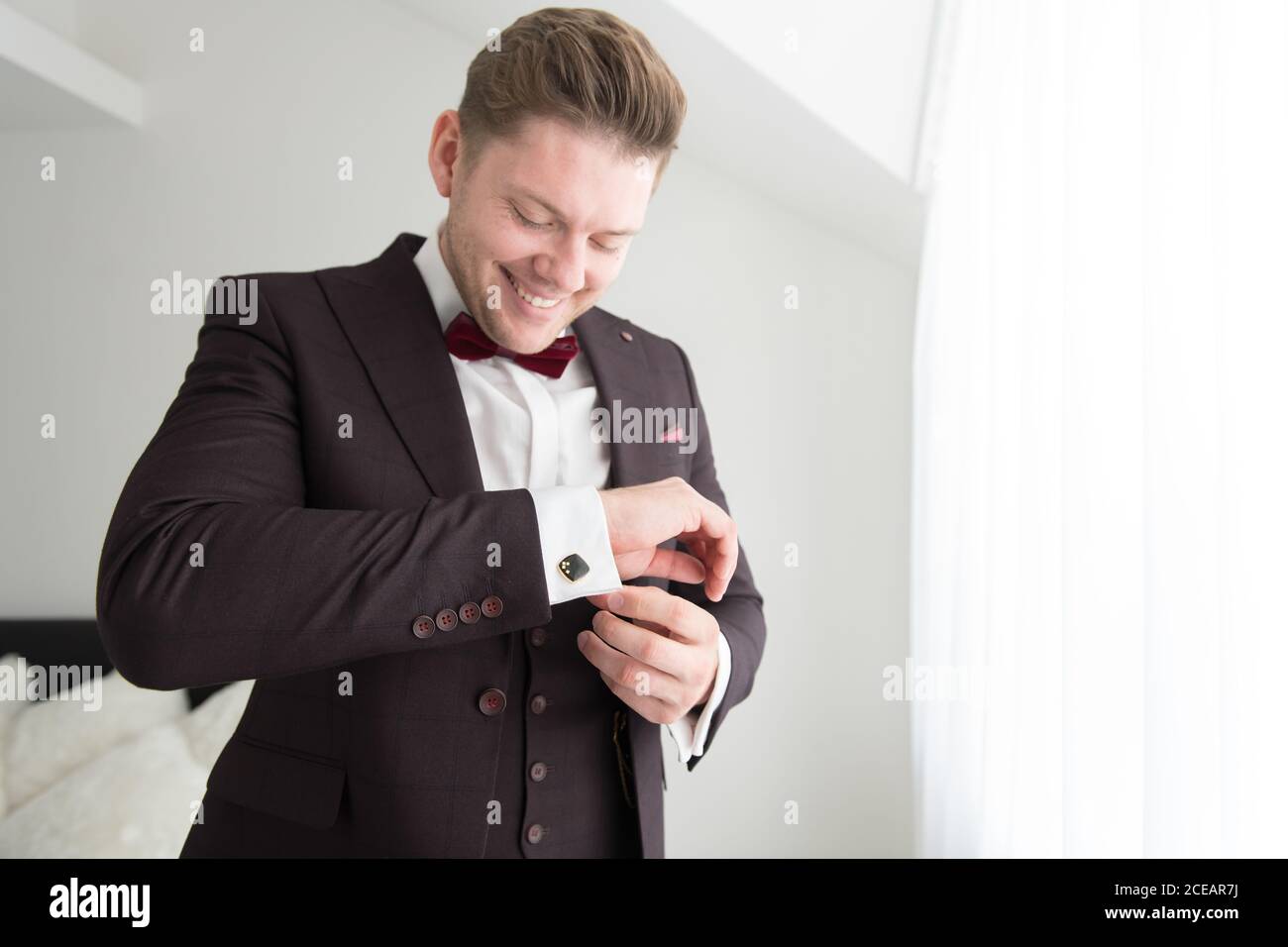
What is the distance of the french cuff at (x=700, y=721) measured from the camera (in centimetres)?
106

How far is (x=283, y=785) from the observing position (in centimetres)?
97

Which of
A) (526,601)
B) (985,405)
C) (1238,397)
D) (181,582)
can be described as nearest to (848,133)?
(985,405)

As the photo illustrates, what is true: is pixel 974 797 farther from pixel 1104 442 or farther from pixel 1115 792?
pixel 1104 442

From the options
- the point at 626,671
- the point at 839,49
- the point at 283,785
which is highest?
the point at 839,49

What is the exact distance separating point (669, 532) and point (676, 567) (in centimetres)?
11

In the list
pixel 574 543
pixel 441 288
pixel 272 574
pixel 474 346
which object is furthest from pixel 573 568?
pixel 441 288

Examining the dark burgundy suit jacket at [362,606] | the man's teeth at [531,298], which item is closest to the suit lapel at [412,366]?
A: the dark burgundy suit jacket at [362,606]

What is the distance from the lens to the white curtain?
2.68ft

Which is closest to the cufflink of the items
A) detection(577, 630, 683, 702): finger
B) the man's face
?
detection(577, 630, 683, 702): finger

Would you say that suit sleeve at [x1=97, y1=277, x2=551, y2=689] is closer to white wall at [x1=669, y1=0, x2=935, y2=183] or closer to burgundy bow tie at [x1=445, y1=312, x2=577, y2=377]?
burgundy bow tie at [x1=445, y1=312, x2=577, y2=377]

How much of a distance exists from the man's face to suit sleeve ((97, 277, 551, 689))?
324 mm

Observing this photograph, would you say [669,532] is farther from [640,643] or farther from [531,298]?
[531,298]

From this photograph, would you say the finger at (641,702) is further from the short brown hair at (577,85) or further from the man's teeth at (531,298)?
the short brown hair at (577,85)
